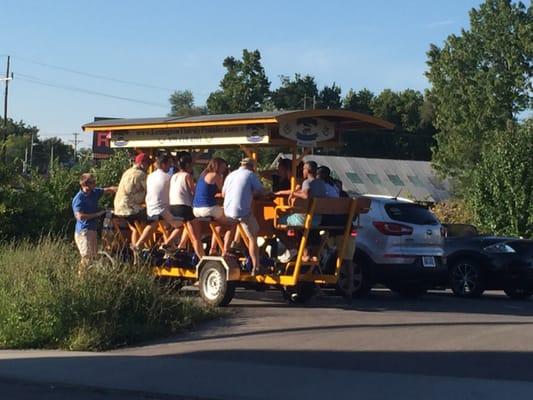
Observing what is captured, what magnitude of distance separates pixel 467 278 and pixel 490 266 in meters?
0.49

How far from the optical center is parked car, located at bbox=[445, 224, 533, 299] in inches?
668

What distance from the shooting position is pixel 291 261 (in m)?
13.3

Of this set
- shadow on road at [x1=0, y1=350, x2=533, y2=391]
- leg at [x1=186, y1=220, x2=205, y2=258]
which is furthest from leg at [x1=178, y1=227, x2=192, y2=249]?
shadow on road at [x1=0, y1=350, x2=533, y2=391]

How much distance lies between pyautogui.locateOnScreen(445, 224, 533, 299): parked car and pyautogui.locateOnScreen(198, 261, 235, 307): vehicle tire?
5.46m

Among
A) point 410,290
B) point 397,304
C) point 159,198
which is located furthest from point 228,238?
point 410,290

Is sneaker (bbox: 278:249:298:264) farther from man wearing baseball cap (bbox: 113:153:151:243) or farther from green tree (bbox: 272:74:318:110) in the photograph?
green tree (bbox: 272:74:318:110)

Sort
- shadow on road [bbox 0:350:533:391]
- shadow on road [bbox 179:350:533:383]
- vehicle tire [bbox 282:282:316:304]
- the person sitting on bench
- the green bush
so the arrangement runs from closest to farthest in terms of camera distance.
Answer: shadow on road [bbox 0:350:533:391] < shadow on road [bbox 179:350:533:383] < the person sitting on bench < vehicle tire [bbox 282:282:316:304] < the green bush

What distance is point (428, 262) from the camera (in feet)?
48.8

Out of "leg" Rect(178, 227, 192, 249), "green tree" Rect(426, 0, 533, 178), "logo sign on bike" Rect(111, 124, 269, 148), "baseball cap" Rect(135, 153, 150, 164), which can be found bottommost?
"leg" Rect(178, 227, 192, 249)

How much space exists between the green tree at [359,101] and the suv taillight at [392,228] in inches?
2677

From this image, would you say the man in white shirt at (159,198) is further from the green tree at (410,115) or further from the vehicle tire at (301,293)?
the green tree at (410,115)

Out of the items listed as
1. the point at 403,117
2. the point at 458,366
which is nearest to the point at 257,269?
the point at 458,366

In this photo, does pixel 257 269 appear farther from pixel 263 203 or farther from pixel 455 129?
pixel 455 129

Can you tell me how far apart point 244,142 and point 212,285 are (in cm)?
230
